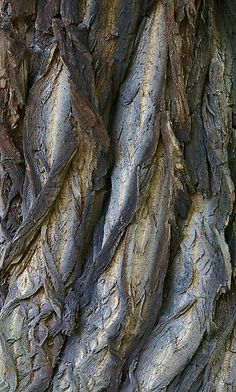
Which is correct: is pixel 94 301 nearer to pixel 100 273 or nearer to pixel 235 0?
pixel 100 273

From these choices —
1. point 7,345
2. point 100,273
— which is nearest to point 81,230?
point 100,273

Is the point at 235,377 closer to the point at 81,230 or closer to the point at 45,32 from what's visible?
the point at 81,230

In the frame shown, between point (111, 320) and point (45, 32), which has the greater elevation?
point (45, 32)

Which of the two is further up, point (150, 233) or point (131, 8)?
point (131, 8)

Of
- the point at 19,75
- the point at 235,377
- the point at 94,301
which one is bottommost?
the point at 235,377

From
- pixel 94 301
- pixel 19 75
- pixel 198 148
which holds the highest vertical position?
pixel 19 75

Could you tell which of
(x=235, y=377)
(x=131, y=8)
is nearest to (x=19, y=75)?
(x=131, y=8)
